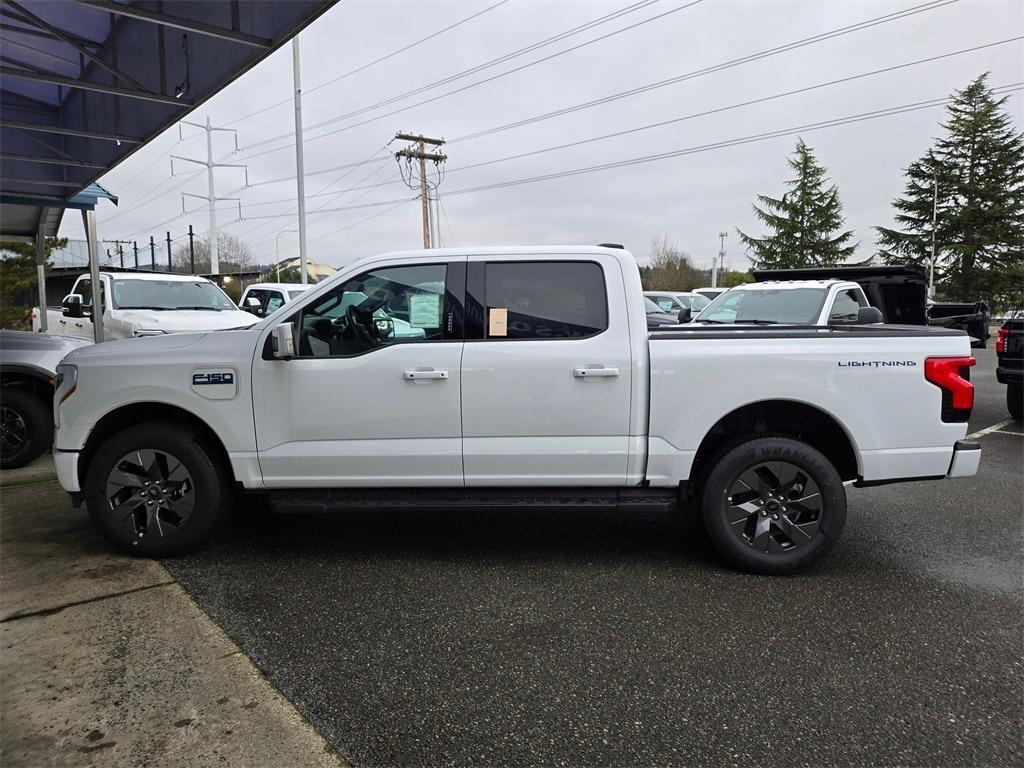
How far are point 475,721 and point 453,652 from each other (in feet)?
1.75

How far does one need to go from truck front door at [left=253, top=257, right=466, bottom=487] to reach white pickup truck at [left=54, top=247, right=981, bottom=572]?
12 mm

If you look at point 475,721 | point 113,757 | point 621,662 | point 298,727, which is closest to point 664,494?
point 621,662

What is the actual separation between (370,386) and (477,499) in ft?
3.11

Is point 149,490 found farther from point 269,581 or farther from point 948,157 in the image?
point 948,157

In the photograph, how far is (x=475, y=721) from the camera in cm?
262

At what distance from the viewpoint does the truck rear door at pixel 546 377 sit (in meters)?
3.93

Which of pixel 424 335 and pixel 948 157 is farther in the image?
pixel 948 157

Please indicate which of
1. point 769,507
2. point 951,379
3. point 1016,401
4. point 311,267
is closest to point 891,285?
point 1016,401

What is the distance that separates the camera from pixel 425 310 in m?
4.09

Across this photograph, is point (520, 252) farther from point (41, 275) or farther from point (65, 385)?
point (41, 275)

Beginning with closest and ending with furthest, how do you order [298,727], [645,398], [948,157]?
[298,727] < [645,398] < [948,157]

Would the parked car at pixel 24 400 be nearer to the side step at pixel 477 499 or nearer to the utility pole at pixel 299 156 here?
the side step at pixel 477 499

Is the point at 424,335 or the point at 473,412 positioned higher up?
the point at 424,335

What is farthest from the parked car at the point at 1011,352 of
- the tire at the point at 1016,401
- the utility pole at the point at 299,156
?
the utility pole at the point at 299,156
